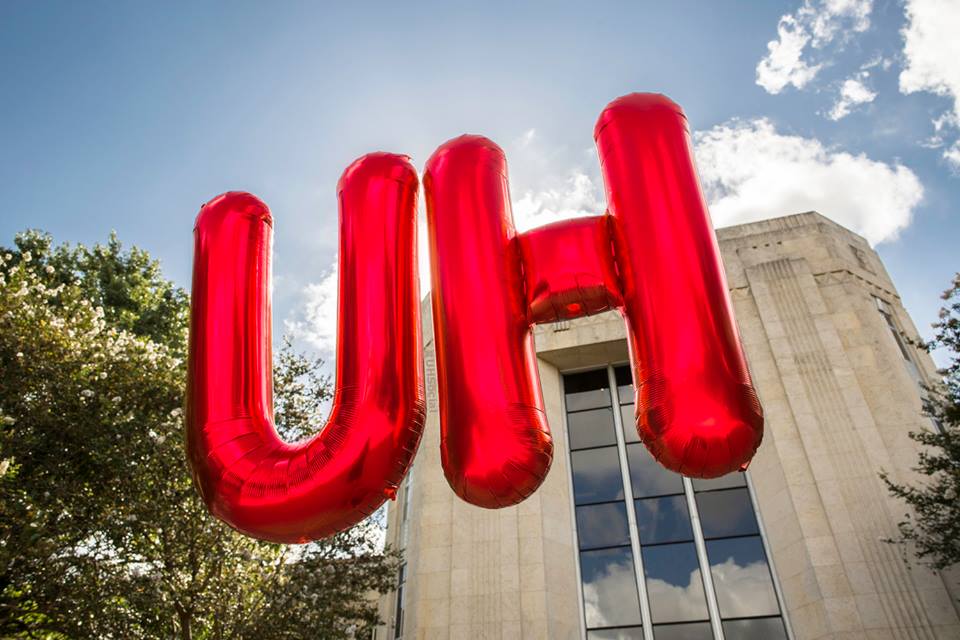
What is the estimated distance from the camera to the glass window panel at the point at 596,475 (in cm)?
1445

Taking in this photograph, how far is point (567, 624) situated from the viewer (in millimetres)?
12555

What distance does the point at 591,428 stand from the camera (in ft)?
51.0

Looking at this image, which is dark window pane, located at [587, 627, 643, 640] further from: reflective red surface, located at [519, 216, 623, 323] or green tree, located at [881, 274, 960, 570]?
reflective red surface, located at [519, 216, 623, 323]

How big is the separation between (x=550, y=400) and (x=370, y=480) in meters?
12.3

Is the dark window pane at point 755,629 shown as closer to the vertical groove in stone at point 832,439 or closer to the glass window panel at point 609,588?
Result: the glass window panel at point 609,588

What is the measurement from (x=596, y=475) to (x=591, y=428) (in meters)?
1.25

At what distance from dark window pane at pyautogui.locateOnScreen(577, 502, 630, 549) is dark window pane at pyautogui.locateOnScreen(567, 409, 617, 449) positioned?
1.56 meters

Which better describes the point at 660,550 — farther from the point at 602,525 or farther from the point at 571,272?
the point at 571,272

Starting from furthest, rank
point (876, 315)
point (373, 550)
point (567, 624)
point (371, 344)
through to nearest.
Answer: point (876, 315) < point (373, 550) < point (567, 624) < point (371, 344)

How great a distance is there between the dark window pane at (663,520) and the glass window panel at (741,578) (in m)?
0.63

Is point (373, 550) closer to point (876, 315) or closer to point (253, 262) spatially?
point (253, 262)

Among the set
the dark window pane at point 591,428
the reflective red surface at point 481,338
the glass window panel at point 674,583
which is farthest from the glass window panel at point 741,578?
the reflective red surface at point 481,338

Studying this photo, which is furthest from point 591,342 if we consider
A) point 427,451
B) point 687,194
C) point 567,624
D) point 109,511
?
point 687,194

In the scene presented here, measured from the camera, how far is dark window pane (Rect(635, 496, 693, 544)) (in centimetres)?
1347
